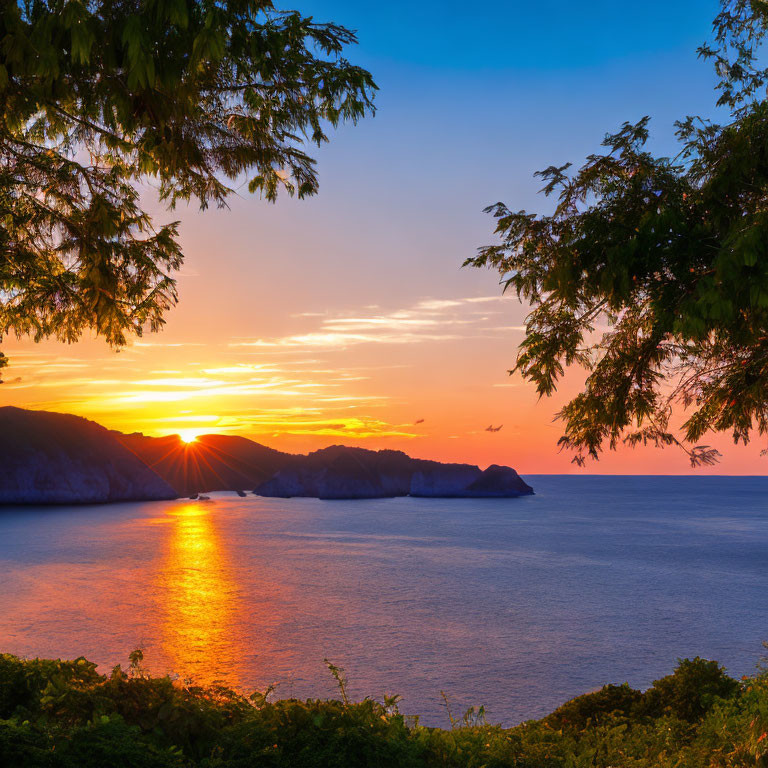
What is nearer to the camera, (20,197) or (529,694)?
(20,197)

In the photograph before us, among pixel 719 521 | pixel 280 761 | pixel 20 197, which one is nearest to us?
pixel 280 761

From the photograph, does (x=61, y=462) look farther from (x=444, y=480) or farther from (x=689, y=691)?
(x=689, y=691)

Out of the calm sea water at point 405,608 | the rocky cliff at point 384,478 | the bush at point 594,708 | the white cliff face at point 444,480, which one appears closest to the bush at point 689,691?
the bush at point 594,708

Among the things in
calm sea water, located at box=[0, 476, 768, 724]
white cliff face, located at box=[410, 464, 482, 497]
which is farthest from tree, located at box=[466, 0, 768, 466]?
white cliff face, located at box=[410, 464, 482, 497]

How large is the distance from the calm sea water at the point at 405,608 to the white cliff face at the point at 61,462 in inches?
2315

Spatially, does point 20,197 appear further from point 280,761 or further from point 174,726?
point 280,761

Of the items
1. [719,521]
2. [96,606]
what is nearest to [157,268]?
[96,606]

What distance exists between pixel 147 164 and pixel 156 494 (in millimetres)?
159942

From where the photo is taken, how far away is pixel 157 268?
10.6 meters

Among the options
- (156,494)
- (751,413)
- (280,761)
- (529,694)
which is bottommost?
(156,494)

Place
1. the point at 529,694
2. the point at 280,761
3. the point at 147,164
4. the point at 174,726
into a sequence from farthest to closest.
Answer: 1. the point at 529,694
2. the point at 147,164
3. the point at 174,726
4. the point at 280,761

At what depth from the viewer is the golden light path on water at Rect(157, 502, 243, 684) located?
2233 cm

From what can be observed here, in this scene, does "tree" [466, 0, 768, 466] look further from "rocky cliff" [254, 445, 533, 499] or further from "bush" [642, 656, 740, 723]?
"rocky cliff" [254, 445, 533, 499]

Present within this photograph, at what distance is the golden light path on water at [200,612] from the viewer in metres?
22.3
